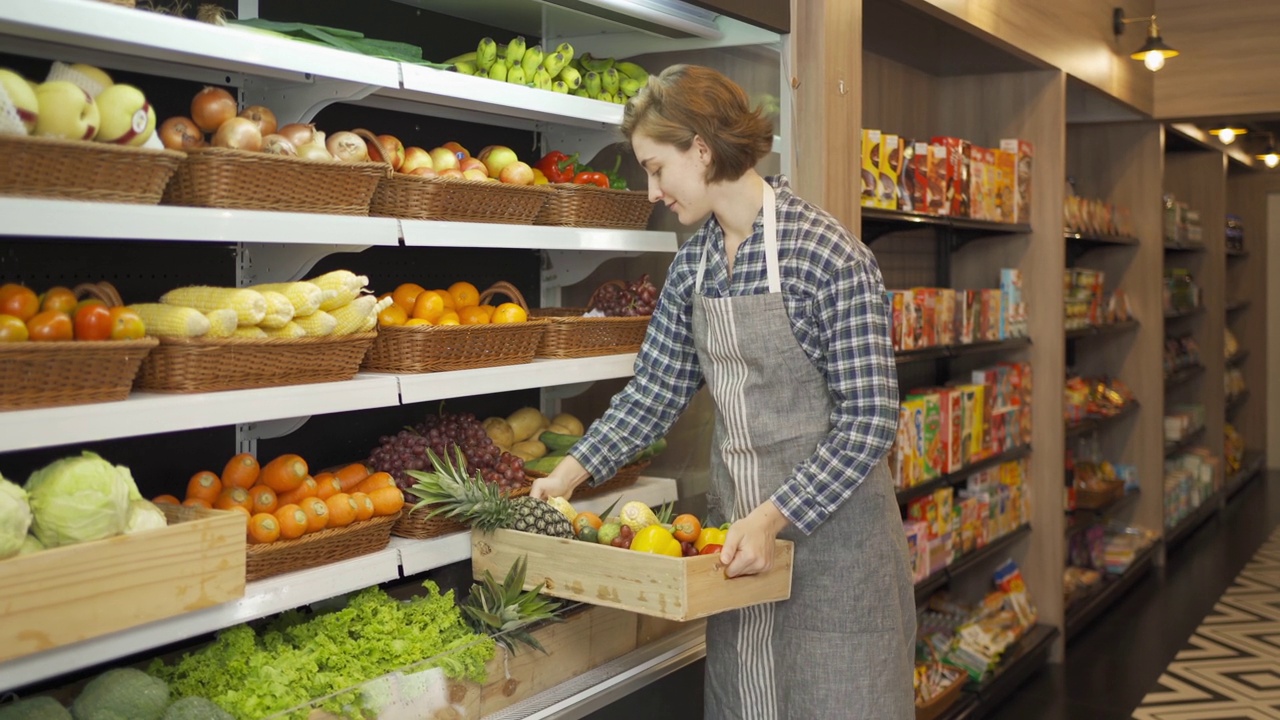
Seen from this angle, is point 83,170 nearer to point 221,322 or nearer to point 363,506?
point 221,322

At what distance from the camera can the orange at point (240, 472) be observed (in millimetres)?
2457

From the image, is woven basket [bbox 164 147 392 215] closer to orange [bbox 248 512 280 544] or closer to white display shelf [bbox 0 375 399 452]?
white display shelf [bbox 0 375 399 452]

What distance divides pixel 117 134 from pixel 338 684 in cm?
109

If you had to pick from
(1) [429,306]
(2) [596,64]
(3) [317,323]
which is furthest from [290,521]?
(2) [596,64]

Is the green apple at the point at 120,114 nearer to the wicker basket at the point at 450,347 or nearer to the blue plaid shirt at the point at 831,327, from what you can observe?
the wicker basket at the point at 450,347

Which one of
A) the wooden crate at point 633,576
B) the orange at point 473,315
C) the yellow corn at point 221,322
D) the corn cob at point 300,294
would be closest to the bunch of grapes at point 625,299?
the orange at point 473,315

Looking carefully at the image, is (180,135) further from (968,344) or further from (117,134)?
(968,344)

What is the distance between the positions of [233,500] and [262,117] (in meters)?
0.77

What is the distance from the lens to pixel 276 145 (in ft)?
7.73

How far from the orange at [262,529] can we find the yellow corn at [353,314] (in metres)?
0.40

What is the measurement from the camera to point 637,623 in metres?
3.04

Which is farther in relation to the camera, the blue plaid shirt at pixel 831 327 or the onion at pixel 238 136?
the blue plaid shirt at pixel 831 327

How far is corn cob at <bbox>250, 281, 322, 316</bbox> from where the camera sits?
2.38 meters

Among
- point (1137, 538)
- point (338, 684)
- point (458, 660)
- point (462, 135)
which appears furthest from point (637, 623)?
point (1137, 538)
